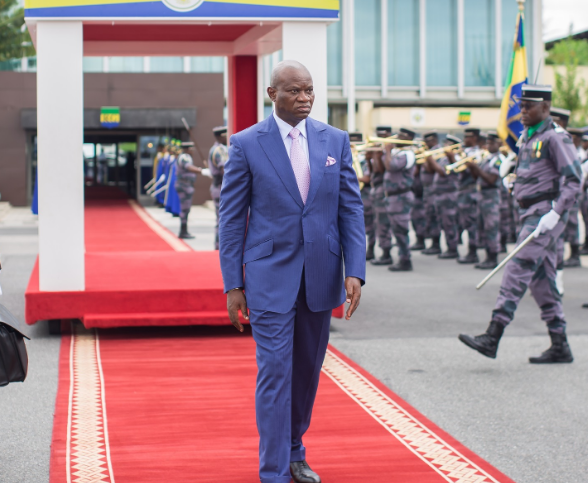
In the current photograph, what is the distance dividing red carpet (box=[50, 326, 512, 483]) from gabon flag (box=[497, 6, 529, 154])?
170 inches

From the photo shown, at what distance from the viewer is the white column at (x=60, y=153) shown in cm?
720

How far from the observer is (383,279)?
39.1 ft

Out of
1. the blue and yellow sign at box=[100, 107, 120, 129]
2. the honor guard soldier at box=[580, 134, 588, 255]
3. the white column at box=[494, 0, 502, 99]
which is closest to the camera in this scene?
the honor guard soldier at box=[580, 134, 588, 255]

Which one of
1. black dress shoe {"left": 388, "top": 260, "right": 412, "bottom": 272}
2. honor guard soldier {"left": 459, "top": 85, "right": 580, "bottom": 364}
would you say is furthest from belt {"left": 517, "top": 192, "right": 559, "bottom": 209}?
black dress shoe {"left": 388, "top": 260, "right": 412, "bottom": 272}

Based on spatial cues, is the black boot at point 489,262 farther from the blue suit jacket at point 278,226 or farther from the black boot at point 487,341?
the blue suit jacket at point 278,226

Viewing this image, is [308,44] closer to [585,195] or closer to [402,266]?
[402,266]

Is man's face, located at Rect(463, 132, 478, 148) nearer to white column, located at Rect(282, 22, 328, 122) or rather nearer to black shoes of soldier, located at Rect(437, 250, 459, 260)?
black shoes of soldier, located at Rect(437, 250, 459, 260)

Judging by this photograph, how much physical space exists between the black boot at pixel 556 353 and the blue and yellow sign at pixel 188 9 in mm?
3162

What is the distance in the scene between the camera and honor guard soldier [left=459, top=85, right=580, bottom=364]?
6.27 metres

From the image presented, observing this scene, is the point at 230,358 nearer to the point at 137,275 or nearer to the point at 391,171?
the point at 137,275

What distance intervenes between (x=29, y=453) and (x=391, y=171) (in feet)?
30.5

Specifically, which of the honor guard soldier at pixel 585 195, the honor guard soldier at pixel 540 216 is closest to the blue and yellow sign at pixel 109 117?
the honor guard soldier at pixel 585 195

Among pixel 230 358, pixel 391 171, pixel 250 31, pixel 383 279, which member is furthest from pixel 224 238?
pixel 391 171

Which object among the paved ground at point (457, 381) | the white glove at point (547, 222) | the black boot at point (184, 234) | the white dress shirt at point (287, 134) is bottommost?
the paved ground at point (457, 381)
